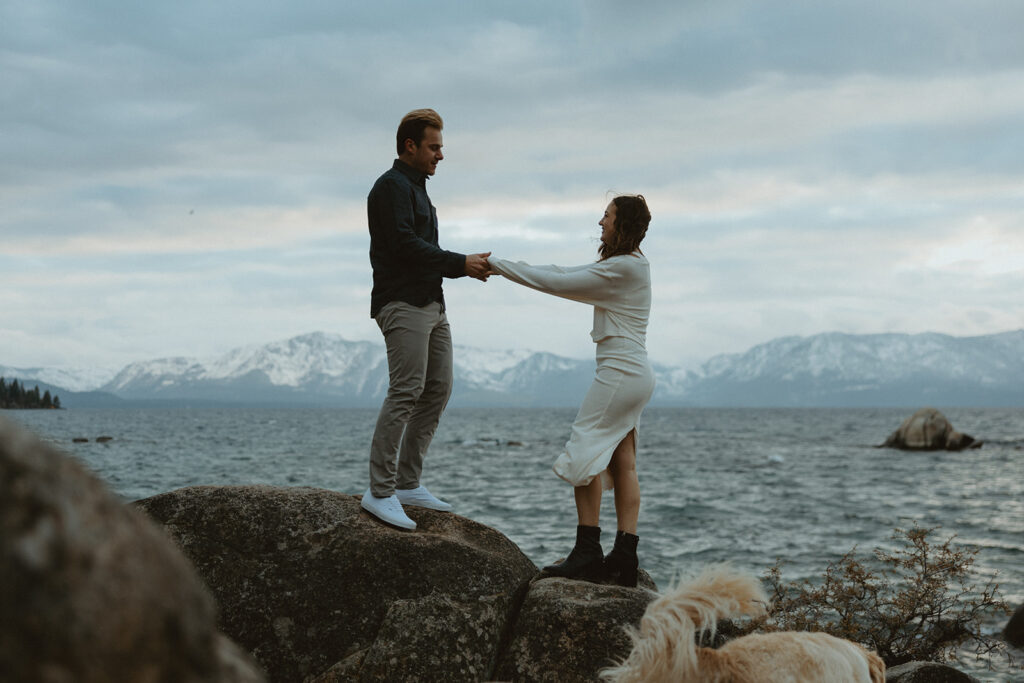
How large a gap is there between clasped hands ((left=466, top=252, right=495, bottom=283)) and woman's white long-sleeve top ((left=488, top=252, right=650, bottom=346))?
0.43m

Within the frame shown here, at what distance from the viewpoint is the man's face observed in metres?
7.46

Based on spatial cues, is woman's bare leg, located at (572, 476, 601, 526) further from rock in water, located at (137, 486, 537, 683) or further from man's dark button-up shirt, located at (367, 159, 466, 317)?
man's dark button-up shirt, located at (367, 159, 466, 317)

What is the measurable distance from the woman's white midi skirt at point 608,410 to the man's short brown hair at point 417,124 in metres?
2.46

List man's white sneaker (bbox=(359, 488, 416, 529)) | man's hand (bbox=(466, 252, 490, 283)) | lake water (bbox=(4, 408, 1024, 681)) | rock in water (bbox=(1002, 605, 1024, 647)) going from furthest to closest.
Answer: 1. lake water (bbox=(4, 408, 1024, 681))
2. rock in water (bbox=(1002, 605, 1024, 647))
3. man's hand (bbox=(466, 252, 490, 283))
4. man's white sneaker (bbox=(359, 488, 416, 529))

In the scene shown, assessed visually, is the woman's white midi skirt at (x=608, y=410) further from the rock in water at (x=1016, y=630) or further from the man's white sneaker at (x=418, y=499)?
the rock in water at (x=1016, y=630)

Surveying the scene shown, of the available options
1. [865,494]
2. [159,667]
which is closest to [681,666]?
[159,667]

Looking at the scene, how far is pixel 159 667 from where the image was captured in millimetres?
1332

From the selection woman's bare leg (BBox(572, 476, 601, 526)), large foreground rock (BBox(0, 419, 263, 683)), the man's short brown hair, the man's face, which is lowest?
woman's bare leg (BBox(572, 476, 601, 526))

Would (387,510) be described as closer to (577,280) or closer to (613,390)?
(613,390)

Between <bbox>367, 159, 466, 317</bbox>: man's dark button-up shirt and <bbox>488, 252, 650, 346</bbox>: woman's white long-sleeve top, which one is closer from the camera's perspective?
<bbox>488, 252, 650, 346</bbox>: woman's white long-sleeve top

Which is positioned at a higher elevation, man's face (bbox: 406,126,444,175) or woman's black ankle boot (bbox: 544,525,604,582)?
man's face (bbox: 406,126,444,175)

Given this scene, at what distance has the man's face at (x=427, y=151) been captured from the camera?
7.46 meters

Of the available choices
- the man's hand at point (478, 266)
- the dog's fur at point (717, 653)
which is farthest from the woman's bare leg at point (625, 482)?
the dog's fur at point (717, 653)

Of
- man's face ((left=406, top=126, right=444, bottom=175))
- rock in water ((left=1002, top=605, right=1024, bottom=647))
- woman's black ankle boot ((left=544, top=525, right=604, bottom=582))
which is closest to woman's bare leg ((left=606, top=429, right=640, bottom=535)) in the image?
woman's black ankle boot ((left=544, top=525, right=604, bottom=582))
